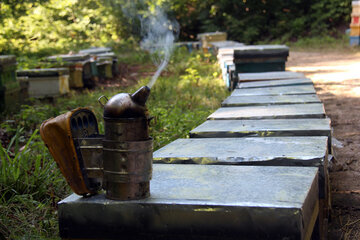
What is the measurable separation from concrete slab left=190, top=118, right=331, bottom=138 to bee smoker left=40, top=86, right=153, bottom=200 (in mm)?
1040

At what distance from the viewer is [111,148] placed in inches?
58.1

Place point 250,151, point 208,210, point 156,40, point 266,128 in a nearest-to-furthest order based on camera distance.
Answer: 1. point 208,210
2. point 250,151
3. point 266,128
4. point 156,40

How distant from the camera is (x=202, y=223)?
1456 mm

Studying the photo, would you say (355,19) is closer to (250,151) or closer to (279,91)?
(279,91)

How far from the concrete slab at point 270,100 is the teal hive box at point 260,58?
245 cm

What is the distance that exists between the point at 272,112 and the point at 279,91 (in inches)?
44.8

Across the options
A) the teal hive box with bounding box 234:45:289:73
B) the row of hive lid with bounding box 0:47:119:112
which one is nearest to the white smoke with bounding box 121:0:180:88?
the row of hive lid with bounding box 0:47:119:112

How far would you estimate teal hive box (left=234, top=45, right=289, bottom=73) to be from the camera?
6.17m

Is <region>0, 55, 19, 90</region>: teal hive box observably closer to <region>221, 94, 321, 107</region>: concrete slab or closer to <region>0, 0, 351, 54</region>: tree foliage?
<region>221, 94, 321, 107</region>: concrete slab

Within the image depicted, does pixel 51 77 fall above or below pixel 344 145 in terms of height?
above

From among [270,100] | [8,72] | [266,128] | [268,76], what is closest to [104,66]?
[8,72]

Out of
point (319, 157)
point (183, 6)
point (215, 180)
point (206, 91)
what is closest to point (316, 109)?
point (319, 157)

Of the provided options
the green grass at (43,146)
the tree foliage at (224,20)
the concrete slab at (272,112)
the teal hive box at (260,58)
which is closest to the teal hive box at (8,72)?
the green grass at (43,146)

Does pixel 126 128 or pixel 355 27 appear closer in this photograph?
pixel 126 128
